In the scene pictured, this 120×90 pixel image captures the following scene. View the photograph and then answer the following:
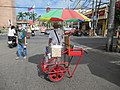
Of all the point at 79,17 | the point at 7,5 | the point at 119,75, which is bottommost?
the point at 119,75

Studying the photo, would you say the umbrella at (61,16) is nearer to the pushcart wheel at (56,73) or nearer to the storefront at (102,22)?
the pushcart wheel at (56,73)

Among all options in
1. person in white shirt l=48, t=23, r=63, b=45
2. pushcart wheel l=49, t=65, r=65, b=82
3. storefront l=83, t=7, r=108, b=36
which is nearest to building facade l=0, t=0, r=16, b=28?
storefront l=83, t=7, r=108, b=36

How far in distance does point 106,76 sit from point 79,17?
2.17 m

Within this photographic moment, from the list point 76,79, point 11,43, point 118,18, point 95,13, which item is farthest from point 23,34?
point 95,13

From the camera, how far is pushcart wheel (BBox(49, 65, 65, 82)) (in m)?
5.98

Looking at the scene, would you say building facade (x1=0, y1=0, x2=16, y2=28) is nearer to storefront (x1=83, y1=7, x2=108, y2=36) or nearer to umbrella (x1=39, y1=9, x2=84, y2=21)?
storefront (x1=83, y1=7, x2=108, y2=36)

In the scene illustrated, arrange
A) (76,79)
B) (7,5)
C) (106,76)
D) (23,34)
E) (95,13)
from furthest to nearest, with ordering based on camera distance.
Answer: (7,5) < (95,13) < (23,34) < (106,76) < (76,79)

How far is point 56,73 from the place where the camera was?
6.01 meters

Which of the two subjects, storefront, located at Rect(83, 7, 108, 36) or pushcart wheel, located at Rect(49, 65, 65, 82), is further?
storefront, located at Rect(83, 7, 108, 36)

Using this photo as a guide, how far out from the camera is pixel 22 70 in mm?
7406

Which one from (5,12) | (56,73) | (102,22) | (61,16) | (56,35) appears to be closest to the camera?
(56,73)

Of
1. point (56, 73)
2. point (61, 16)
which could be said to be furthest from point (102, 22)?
point (56, 73)

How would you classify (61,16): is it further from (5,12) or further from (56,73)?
(5,12)

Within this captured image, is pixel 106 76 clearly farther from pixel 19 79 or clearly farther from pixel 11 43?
pixel 11 43
